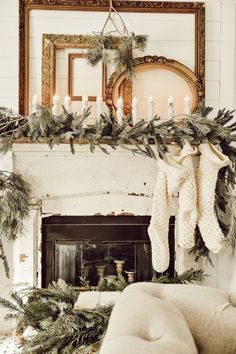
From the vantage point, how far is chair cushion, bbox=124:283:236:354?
142cm

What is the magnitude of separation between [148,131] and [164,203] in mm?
451

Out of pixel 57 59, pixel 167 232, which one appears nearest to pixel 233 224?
pixel 167 232

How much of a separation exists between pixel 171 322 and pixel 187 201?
4.61 ft

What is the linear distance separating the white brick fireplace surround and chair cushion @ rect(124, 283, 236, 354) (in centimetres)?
135

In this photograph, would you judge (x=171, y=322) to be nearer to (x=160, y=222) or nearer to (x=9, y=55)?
(x=160, y=222)

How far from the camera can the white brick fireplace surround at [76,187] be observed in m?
2.78

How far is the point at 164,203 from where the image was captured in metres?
2.70

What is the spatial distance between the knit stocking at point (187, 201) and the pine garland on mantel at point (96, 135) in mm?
78

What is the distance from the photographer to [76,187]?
2.81 meters

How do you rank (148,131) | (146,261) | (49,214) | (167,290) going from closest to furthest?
1. (167,290)
2. (148,131)
3. (49,214)
4. (146,261)

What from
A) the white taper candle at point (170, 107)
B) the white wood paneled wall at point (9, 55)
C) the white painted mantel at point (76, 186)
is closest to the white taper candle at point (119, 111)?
the white painted mantel at point (76, 186)

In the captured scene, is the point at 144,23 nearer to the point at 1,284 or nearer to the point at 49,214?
the point at 49,214

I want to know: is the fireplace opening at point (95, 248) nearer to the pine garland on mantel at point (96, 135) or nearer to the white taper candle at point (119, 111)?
the pine garland on mantel at point (96, 135)

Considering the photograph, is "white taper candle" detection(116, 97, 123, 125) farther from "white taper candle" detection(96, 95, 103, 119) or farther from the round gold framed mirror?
the round gold framed mirror
